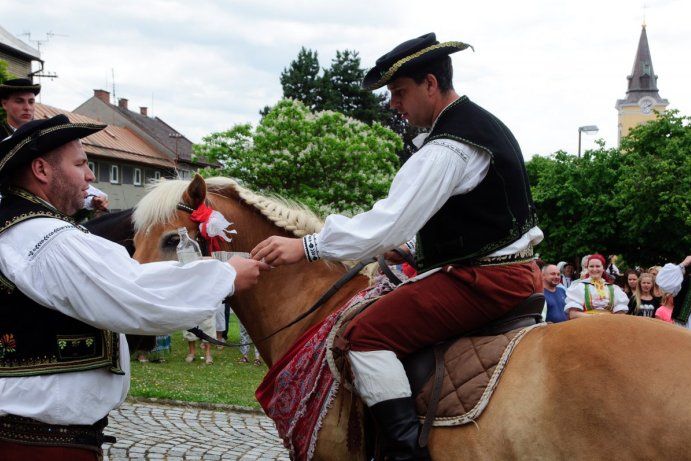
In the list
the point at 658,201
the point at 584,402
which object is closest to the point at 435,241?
the point at 584,402

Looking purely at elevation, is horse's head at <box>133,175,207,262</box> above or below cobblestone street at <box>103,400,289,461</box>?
above

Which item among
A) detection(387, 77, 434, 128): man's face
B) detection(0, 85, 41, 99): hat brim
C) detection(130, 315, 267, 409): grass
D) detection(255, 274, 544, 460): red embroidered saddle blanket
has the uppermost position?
detection(0, 85, 41, 99): hat brim

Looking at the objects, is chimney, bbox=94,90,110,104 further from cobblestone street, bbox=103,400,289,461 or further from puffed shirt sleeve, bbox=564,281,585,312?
puffed shirt sleeve, bbox=564,281,585,312

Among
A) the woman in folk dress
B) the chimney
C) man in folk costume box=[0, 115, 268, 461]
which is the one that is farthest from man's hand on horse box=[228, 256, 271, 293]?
the chimney

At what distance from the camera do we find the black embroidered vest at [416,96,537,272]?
124 inches

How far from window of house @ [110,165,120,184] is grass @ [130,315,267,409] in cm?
3625

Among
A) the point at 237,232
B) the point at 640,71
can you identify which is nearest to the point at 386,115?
the point at 237,232

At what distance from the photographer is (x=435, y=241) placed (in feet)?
10.8

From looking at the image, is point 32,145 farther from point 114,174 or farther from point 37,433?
point 114,174

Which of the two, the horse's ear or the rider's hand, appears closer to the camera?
the horse's ear

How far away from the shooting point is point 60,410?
102 inches

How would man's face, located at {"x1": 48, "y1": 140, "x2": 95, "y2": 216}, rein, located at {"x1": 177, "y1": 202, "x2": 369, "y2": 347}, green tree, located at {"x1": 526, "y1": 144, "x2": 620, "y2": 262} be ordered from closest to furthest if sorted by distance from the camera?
man's face, located at {"x1": 48, "y1": 140, "x2": 95, "y2": 216} → rein, located at {"x1": 177, "y1": 202, "x2": 369, "y2": 347} → green tree, located at {"x1": 526, "y1": 144, "x2": 620, "y2": 262}

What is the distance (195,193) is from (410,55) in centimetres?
159

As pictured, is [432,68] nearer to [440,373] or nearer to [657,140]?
[440,373]
